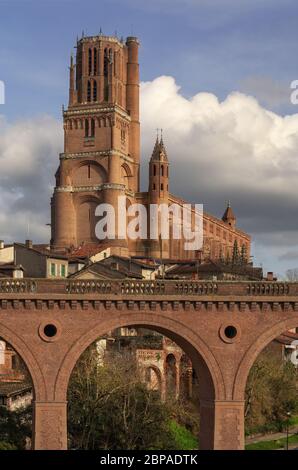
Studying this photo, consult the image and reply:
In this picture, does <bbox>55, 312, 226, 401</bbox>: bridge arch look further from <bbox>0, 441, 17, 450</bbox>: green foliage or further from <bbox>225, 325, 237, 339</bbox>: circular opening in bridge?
<bbox>0, 441, 17, 450</bbox>: green foliage

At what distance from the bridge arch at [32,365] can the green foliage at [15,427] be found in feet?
15.2

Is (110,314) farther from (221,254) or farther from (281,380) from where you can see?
(221,254)

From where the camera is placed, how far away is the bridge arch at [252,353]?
40844mm

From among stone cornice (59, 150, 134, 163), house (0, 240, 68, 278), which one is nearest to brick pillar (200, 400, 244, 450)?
house (0, 240, 68, 278)

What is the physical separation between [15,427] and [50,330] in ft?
25.5

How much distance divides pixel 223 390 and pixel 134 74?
269ft

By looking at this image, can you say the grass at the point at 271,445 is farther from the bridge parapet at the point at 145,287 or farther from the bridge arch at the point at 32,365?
the bridge arch at the point at 32,365

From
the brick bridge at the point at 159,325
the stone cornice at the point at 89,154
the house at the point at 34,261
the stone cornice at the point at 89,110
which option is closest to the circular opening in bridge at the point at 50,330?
the brick bridge at the point at 159,325

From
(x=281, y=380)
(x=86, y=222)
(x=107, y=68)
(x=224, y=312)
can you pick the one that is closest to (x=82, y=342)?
(x=224, y=312)

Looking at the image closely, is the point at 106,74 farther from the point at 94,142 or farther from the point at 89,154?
the point at 89,154

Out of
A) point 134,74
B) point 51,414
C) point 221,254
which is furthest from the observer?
point 221,254

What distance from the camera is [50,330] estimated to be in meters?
39.8

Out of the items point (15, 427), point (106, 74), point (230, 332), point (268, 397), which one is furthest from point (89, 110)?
point (230, 332)

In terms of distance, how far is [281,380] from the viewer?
64.7 m
